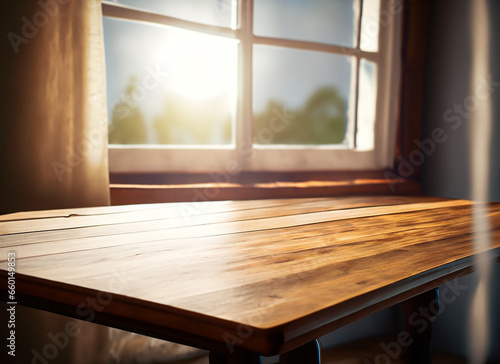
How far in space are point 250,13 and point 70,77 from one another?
2.52ft

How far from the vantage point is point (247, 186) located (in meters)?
1.54

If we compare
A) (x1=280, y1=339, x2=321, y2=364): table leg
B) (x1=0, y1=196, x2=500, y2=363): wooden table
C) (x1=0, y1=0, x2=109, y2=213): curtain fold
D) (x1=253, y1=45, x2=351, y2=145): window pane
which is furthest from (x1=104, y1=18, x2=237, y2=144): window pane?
(x1=280, y1=339, x2=321, y2=364): table leg

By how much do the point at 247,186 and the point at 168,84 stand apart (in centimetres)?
45

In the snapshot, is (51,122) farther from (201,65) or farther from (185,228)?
(201,65)

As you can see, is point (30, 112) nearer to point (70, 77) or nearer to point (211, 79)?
point (70, 77)

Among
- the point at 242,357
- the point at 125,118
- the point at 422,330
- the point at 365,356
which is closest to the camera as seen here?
the point at 242,357

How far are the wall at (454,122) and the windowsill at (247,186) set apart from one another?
162mm

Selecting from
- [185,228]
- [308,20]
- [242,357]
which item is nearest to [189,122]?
[308,20]

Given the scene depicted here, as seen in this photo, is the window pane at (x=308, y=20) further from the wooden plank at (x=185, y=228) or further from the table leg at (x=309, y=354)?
the table leg at (x=309, y=354)

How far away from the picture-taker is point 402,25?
77.6 inches

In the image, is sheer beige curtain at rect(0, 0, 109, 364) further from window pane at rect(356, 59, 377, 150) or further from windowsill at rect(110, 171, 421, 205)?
window pane at rect(356, 59, 377, 150)

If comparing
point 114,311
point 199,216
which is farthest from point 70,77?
point 114,311

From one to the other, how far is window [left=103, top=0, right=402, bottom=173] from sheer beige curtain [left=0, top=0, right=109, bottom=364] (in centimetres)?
24

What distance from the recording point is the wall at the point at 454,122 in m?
1.72
